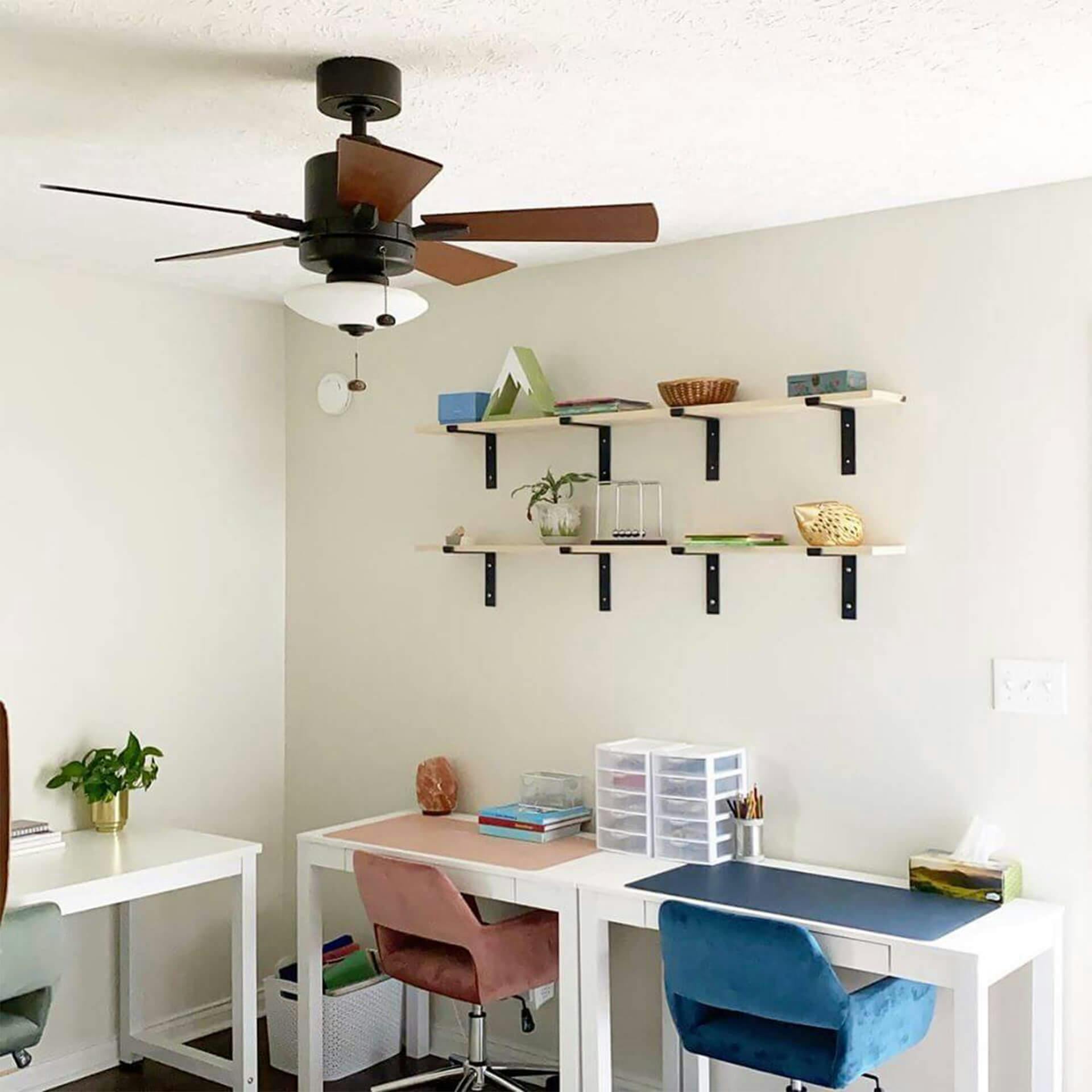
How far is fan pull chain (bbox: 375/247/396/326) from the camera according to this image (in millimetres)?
2186

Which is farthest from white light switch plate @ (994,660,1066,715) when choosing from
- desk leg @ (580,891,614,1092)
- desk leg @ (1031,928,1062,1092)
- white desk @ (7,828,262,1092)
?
white desk @ (7,828,262,1092)

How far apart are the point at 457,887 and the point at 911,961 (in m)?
1.22

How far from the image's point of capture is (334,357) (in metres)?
4.45

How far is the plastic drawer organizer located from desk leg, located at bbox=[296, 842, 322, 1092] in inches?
33.0

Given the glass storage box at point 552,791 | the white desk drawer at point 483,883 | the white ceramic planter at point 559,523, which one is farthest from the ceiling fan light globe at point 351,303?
the glass storage box at point 552,791

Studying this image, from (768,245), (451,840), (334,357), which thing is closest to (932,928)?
(451,840)

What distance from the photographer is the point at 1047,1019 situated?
301 cm

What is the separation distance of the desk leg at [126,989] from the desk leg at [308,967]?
0.64 meters

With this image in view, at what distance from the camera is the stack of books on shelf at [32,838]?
3588 mm

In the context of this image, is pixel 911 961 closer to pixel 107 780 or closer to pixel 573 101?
pixel 573 101

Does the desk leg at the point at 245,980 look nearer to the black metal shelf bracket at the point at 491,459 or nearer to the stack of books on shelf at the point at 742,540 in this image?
the black metal shelf bracket at the point at 491,459

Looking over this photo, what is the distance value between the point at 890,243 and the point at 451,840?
194cm

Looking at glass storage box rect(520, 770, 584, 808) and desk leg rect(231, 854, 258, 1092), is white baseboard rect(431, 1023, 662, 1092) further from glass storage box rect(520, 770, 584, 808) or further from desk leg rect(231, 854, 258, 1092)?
glass storage box rect(520, 770, 584, 808)

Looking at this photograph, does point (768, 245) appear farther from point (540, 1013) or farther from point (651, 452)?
point (540, 1013)
